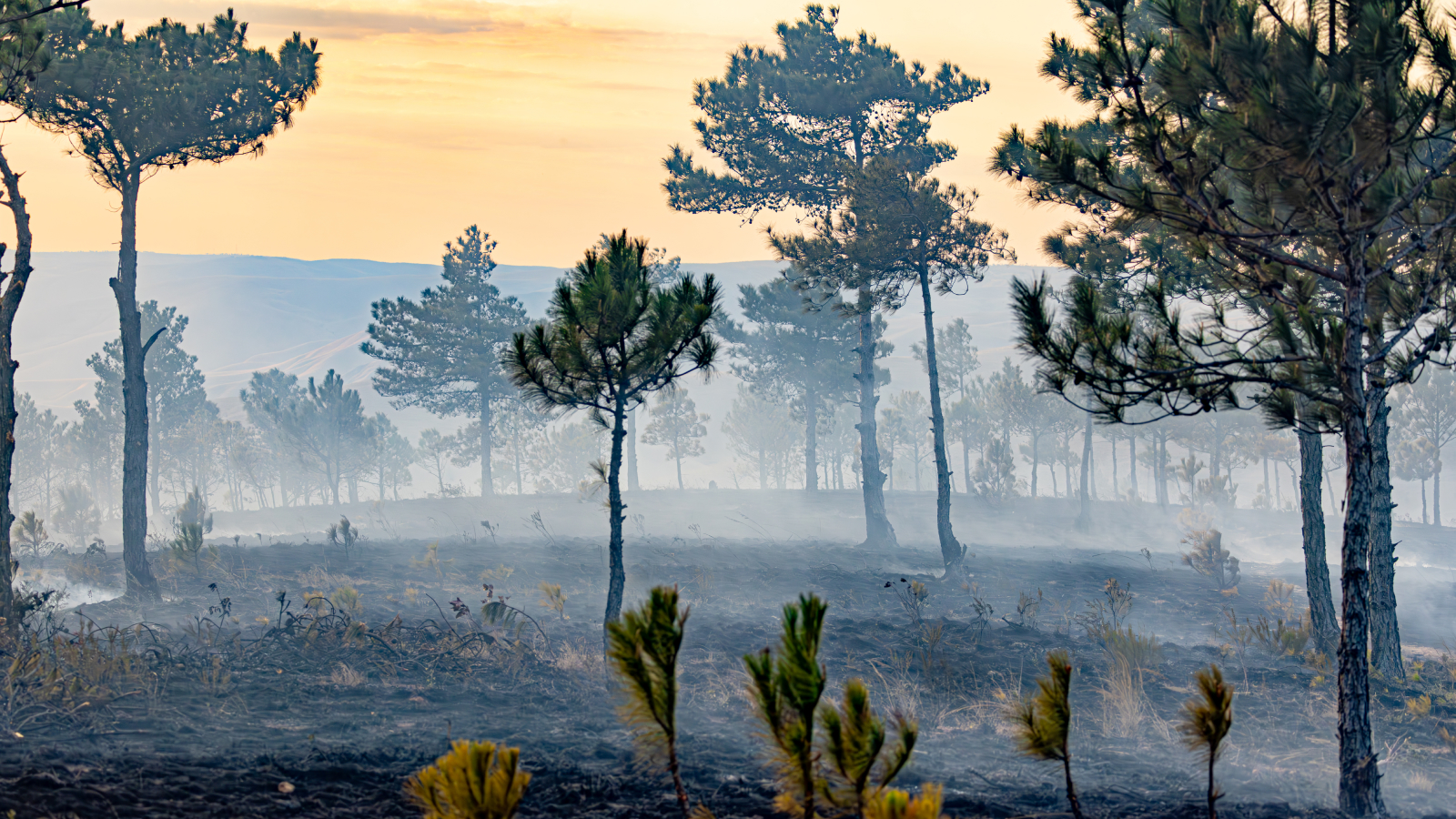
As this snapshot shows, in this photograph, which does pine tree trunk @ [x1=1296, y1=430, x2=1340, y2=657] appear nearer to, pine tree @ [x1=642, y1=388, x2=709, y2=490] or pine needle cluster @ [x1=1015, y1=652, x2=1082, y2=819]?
pine needle cluster @ [x1=1015, y1=652, x2=1082, y2=819]

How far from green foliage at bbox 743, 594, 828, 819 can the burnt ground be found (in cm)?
322

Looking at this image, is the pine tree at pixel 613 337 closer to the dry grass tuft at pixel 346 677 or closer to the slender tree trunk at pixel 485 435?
the dry grass tuft at pixel 346 677

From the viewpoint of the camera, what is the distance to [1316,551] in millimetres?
11031

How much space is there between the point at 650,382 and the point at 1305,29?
6.33 metres

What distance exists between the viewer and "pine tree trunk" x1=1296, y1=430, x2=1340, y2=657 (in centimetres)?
1105

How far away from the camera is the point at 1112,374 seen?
6281mm

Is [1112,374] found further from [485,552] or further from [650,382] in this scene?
[485,552]

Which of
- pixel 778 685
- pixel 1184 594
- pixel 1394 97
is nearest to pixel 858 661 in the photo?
pixel 1394 97

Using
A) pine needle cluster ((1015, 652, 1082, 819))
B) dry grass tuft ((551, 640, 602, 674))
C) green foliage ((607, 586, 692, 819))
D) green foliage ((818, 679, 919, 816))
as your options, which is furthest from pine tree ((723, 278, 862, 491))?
green foliage ((818, 679, 919, 816))

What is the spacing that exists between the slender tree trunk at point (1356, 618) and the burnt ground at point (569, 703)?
31 centimetres

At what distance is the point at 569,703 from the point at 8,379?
7440 millimetres

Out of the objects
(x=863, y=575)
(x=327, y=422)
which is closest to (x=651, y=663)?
(x=863, y=575)

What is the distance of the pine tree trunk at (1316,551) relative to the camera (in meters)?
11.0

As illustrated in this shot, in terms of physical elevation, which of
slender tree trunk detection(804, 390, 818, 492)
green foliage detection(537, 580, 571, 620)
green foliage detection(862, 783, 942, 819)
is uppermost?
slender tree trunk detection(804, 390, 818, 492)
